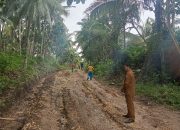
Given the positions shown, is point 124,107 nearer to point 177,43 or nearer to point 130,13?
point 177,43

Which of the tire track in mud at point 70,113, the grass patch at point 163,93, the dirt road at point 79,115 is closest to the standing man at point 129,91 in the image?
the dirt road at point 79,115

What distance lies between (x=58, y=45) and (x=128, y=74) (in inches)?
2192

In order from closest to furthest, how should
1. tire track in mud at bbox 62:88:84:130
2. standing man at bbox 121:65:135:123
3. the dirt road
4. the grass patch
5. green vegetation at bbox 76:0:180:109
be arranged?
tire track in mud at bbox 62:88:84:130 < the dirt road < standing man at bbox 121:65:135:123 < the grass patch < green vegetation at bbox 76:0:180:109

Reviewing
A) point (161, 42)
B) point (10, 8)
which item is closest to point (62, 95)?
point (161, 42)

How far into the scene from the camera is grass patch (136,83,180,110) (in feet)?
51.8

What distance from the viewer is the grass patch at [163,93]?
51.8 ft

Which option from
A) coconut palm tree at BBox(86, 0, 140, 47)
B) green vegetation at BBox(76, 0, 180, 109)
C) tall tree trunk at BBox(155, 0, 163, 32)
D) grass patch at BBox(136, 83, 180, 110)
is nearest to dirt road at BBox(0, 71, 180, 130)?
grass patch at BBox(136, 83, 180, 110)

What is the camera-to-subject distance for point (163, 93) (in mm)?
17266

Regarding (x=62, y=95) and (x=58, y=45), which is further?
(x=58, y=45)

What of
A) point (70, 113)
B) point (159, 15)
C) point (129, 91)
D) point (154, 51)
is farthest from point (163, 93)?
point (70, 113)

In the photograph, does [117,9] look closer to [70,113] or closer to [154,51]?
[154,51]

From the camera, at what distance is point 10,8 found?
30.1 m

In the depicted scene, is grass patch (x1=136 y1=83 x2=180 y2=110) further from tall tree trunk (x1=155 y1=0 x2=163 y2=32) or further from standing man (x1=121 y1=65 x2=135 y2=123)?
standing man (x1=121 y1=65 x2=135 y2=123)

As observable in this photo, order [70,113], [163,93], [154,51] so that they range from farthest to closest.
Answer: [154,51] → [163,93] → [70,113]
